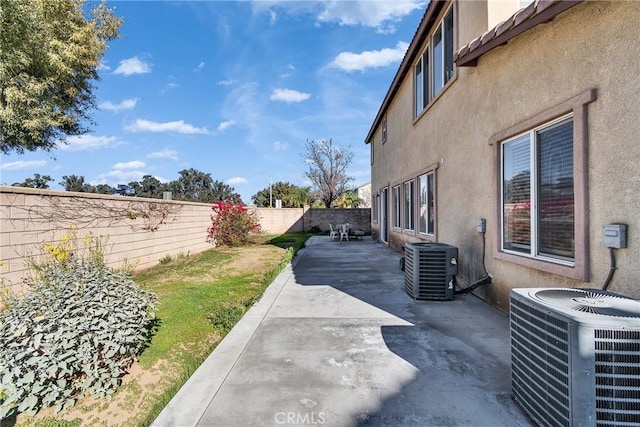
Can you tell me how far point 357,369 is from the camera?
3170mm

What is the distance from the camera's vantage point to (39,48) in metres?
10.6

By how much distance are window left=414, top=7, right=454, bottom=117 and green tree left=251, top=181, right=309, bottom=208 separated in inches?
1143

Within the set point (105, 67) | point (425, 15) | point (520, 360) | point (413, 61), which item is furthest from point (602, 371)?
point (105, 67)

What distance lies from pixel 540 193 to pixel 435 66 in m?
4.93

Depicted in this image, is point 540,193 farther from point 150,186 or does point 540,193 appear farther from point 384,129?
point 150,186

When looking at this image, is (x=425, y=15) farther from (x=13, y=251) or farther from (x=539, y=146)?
(x=13, y=251)

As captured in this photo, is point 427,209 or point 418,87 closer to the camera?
point 427,209

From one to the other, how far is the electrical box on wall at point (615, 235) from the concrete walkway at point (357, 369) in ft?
4.81

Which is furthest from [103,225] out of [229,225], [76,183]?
[76,183]

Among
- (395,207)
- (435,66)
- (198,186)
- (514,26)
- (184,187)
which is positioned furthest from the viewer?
(198,186)

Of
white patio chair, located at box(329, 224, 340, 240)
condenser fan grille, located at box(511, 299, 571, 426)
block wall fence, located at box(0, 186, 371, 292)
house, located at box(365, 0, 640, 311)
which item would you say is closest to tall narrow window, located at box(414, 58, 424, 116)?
house, located at box(365, 0, 640, 311)

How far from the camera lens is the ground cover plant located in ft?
9.03

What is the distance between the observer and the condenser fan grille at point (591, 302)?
2.00 metres

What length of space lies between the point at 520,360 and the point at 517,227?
2718mm
